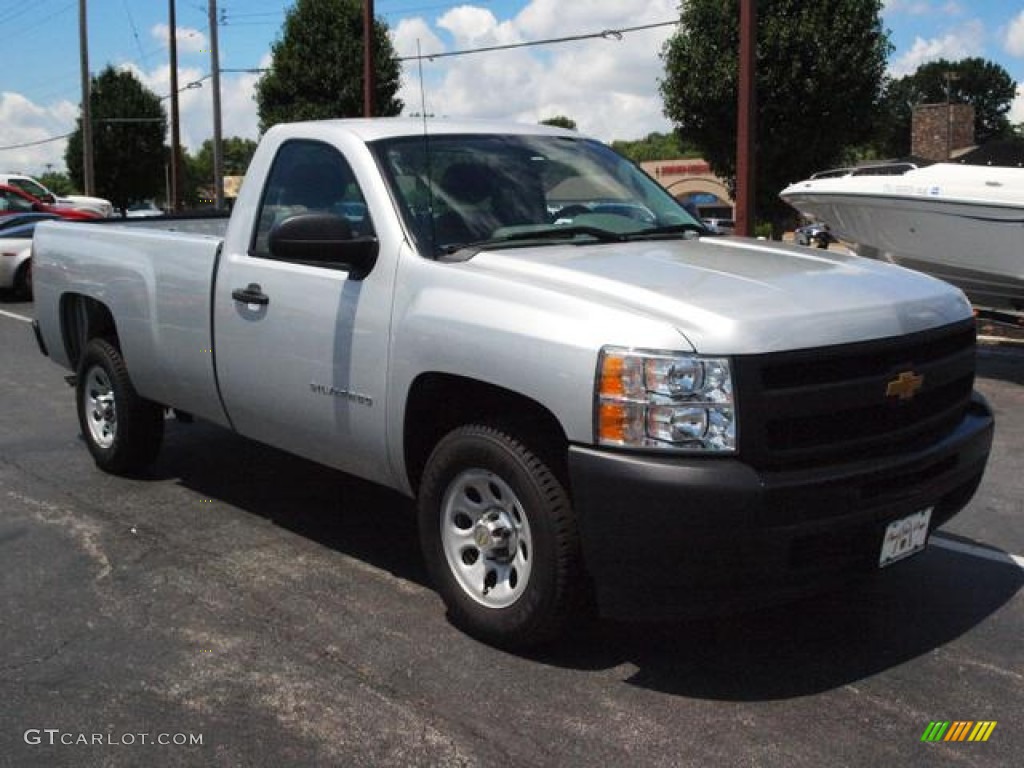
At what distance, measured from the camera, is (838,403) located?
11.4ft

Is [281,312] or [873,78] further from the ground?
[873,78]

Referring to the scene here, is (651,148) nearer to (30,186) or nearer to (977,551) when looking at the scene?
(30,186)

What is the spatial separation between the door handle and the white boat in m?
7.06

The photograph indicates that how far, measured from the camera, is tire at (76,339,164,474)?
20.0ft

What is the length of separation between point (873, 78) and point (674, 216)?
1750 cm

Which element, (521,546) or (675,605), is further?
(521,546)

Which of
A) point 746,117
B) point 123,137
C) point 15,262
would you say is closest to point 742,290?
point 746,117

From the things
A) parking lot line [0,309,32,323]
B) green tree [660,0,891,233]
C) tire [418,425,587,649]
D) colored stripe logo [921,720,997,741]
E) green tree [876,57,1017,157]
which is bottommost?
colored stripe logo [921,720,997,741]

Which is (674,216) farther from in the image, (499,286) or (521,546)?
(521,546)

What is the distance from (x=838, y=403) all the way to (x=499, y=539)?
1.23 m

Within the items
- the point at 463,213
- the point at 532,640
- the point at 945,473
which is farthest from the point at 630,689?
the point at 463,213

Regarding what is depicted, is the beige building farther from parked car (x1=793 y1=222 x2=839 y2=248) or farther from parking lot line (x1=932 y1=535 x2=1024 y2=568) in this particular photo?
parking lot line (x1=932 y1=535 x2=1024 y2=568)

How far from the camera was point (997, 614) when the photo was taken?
4.33 m

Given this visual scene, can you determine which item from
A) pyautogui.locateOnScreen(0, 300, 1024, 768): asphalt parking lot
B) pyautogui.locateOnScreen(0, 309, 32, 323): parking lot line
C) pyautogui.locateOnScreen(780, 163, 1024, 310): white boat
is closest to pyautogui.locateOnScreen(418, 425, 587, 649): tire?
pyautogui.locateOnScreen(0, 300, 1024, 768): asphalt parking lot
